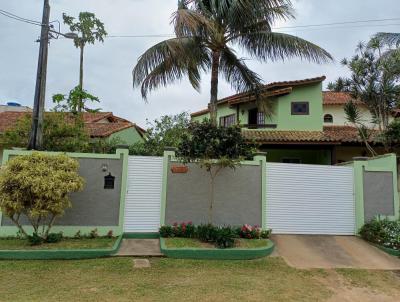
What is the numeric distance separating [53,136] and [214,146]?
266 inches

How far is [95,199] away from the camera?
1024cm

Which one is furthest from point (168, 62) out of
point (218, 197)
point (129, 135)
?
point (129, 135)

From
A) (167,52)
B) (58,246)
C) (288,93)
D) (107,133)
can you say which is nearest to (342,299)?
(58,246)

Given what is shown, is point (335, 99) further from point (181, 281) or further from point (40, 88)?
point (181, 281)

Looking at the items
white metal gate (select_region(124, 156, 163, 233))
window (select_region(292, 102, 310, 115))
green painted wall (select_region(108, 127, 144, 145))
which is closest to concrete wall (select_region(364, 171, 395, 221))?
window (select_region(292, 102, 310, 115))

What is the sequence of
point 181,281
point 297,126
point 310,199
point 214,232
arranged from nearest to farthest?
point 181,281
point 214,232
point 310,199
point 297,126

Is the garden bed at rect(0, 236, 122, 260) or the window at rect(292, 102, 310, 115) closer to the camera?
the garden bed at rect(0, 236, 122, 260)

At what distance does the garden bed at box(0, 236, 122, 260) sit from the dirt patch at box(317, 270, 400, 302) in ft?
17.4

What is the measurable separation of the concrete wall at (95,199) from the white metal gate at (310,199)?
4.96 metres

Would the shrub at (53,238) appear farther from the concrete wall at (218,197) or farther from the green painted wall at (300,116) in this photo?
the green painted wall at (300,116)

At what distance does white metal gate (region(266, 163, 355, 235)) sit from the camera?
11242 mm

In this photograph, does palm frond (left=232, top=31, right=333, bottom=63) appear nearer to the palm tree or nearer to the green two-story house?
the palm tree

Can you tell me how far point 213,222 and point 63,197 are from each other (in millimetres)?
4597

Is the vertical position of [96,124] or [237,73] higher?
[237,73]
